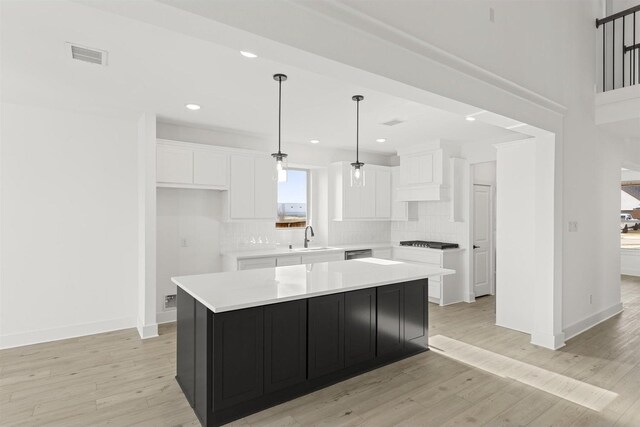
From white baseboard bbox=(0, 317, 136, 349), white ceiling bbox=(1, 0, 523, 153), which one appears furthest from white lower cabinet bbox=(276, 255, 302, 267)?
white baseboard bbox=(0, 317, 136, 349)

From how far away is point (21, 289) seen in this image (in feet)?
12.9

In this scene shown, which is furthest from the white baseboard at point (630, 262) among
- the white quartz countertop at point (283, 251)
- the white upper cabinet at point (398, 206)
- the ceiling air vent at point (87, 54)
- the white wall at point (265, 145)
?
the ceiling air vent at point (87, 54)

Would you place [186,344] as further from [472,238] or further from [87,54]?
[472,238]

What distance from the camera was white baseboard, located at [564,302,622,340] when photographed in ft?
13.5

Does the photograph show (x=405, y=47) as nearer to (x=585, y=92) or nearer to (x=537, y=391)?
(x=537, y=391)

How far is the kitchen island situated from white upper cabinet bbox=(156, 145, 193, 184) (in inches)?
74.9

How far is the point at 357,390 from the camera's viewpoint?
2900mm

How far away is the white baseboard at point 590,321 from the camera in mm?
4105

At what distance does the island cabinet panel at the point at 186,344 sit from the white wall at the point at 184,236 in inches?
73.9

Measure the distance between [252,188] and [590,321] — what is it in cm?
471

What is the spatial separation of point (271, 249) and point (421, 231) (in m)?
2.85

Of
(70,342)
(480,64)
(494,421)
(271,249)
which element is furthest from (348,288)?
(70,342)

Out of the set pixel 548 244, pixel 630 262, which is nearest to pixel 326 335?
pixel 548 244

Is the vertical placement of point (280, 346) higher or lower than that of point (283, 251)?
lower
